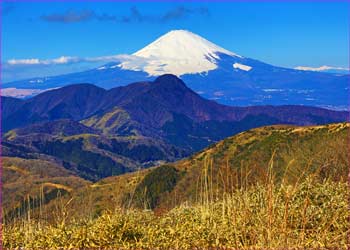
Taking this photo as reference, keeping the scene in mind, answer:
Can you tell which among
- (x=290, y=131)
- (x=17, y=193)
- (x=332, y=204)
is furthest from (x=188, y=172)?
(x=332, y=204)

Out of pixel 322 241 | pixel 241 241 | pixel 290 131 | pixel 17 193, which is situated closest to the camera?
pixel 322 241

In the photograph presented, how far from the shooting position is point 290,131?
14275 centimetres

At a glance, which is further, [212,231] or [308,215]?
[308,215]

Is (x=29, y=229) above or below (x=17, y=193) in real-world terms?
above

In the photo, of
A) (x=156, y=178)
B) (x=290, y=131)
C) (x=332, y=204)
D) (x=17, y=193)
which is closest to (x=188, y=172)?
(x=156, y=178)

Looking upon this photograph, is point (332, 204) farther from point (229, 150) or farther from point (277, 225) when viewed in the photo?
point (229, 150)

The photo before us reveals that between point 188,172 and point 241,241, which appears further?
point 188,172

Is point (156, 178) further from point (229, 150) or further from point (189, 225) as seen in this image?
point (189, 225)

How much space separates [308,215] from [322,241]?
1776mm

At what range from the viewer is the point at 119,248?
8.63m

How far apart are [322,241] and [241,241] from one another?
4.64 ft

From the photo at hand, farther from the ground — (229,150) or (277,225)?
(277,225)

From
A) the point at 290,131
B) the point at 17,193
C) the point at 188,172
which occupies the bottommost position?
the point at 17,193

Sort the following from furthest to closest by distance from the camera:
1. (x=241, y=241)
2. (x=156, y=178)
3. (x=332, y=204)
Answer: (x=156, y=178)
(x=332, y=204)
(x=241, y=241)
